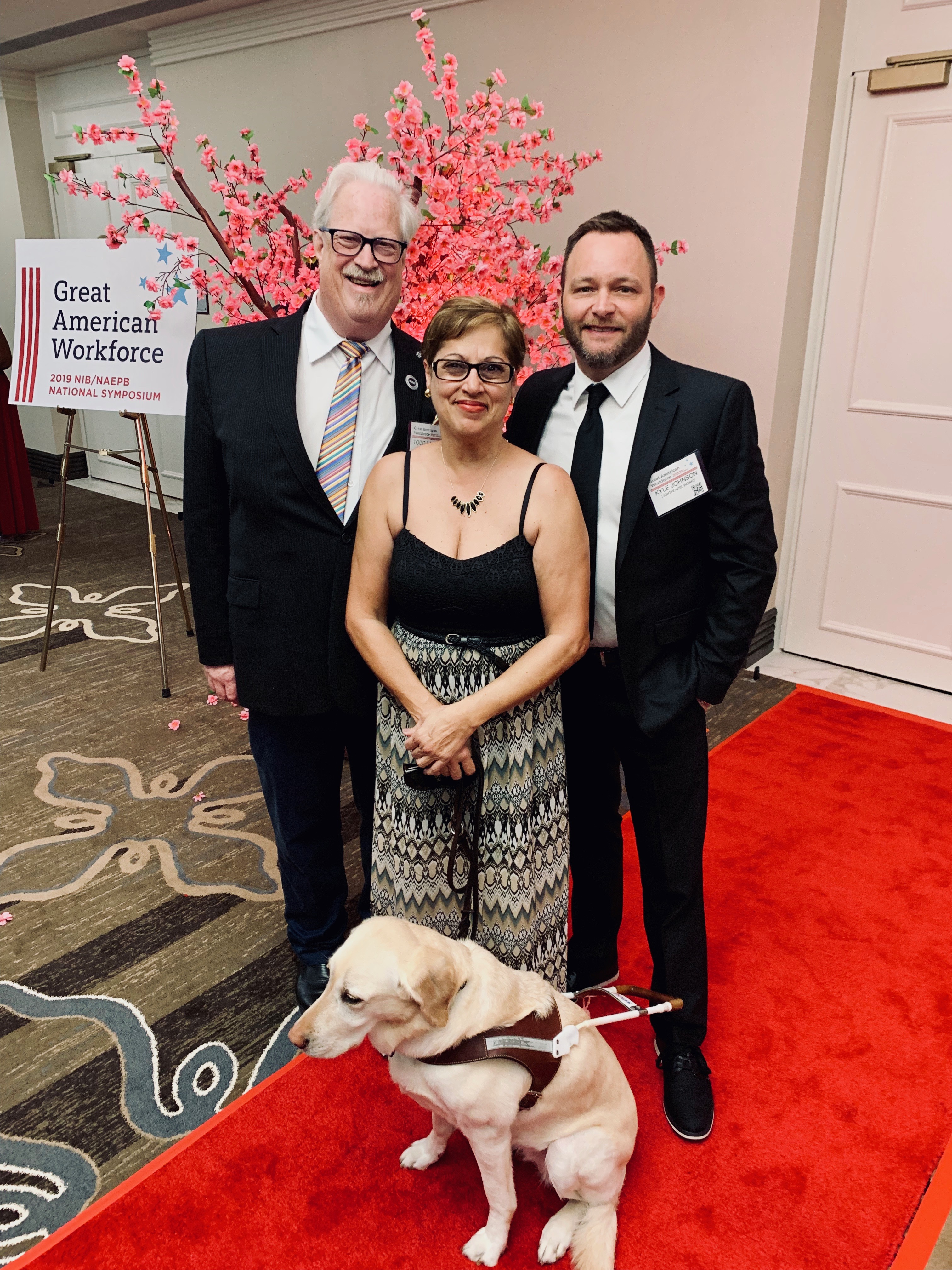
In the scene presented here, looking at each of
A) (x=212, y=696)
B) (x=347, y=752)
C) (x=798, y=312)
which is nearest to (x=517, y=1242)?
(x=347, y=752)

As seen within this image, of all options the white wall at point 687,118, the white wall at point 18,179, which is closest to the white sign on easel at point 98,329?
the white wall at point 687,118

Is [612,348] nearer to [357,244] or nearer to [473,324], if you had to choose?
[473,324]

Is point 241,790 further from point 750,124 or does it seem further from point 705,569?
point 750,124

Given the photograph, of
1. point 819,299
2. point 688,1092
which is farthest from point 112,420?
point 688,1092

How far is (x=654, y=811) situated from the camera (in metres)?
1.89

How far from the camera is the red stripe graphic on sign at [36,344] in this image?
13.0 feet

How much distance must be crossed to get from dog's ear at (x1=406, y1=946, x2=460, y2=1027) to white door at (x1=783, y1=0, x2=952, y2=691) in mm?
3211

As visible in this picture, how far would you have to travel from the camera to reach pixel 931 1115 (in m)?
Result: 1.93

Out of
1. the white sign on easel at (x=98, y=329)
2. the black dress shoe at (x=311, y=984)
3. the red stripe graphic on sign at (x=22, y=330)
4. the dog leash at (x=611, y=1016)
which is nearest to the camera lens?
the dog leash at (x=611, y=1016)

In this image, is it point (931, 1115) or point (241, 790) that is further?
point (241, 790)

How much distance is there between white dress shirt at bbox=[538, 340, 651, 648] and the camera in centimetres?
174

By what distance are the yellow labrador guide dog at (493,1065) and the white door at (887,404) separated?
2947 millimetres

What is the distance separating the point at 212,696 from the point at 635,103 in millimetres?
3075

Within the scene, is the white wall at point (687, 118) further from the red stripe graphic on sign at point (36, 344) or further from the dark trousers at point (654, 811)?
the dark trousers at point (654, 811)
